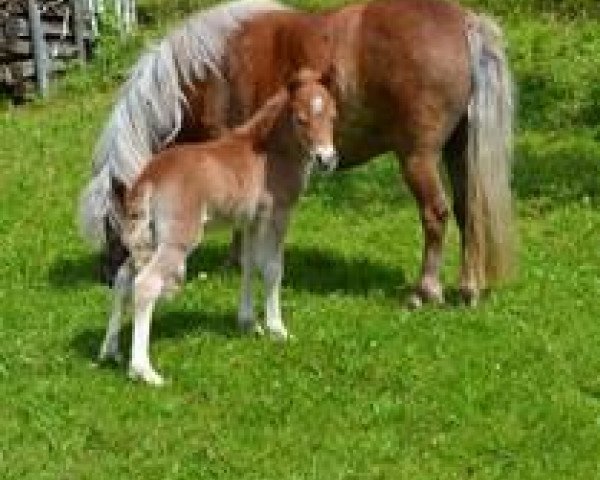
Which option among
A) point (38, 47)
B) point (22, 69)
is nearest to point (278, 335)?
point (38, 47)

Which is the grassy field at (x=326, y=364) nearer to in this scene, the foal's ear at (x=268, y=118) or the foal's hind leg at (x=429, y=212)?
the foal's hind leg at (x=429, y=212)

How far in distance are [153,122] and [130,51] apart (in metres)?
8.13

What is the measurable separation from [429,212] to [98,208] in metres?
2.06

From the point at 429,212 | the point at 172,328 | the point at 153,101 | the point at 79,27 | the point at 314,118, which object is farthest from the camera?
the point at 79,27

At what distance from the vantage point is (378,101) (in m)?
9.17

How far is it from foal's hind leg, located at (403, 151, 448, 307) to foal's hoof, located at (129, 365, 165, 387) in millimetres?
2046

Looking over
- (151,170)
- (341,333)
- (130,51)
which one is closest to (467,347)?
(341,333)

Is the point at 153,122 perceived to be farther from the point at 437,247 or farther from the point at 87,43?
the point at 87,43

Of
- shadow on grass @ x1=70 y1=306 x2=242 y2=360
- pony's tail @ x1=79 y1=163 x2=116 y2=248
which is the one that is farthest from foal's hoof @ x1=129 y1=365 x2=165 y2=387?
pony's tail @ x1=79 y1=163 x2=116 y2=248

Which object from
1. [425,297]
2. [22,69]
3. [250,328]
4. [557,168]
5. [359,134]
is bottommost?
[22,69]

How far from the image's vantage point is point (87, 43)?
683 inches

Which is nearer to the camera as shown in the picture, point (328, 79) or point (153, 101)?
point (328, 79)

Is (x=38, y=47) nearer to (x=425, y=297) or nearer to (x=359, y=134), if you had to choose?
(x=359, y=134)

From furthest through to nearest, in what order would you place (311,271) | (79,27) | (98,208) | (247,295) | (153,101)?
(79,27)
(311,271)
(153,101)
(98,208)
(247,295)
